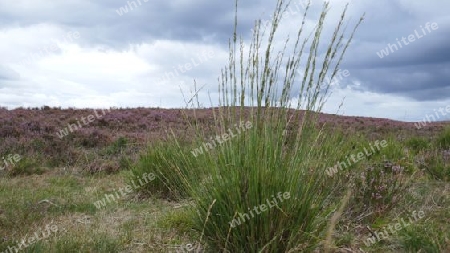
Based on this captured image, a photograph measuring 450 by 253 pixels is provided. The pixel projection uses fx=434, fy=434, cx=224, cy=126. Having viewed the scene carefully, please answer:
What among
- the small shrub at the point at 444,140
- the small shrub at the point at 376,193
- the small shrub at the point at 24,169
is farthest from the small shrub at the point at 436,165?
the small shrub at the point at 24,169

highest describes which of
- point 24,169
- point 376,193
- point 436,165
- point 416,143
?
point 416,143

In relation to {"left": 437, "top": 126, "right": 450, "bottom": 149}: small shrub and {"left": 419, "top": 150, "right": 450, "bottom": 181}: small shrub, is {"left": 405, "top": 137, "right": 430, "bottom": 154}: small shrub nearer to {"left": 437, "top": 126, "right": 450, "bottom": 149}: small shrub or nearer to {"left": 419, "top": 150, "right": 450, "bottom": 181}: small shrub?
{"left": 437, "top": 126, "right": 450, "bottom": 149}: small shrub

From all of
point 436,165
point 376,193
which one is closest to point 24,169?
point 376,193

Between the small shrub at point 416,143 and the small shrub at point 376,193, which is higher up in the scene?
the small shrub at point 416,143

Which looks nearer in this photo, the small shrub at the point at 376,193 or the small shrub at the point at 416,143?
the small shrub at the point at 376,193

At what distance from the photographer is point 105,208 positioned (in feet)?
19.7

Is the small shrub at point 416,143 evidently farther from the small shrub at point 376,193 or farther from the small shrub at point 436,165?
the small shrub at point 376,193

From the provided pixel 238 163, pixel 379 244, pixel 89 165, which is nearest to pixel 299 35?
pixel 238 163

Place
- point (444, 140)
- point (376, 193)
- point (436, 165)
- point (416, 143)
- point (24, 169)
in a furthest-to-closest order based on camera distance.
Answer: point (416, 143) < point (444, 140) < point (24, 169) < point (436, 165) < point (376, 193)

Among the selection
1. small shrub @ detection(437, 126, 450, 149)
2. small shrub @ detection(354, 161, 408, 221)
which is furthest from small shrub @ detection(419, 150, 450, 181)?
small shrub @ detection(354, 161, 408, 221)

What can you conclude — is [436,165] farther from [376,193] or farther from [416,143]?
[416,143]

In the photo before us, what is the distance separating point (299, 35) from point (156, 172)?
3844 millimetres

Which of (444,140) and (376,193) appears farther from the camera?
(444,140)

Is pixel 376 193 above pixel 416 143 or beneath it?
beneath
